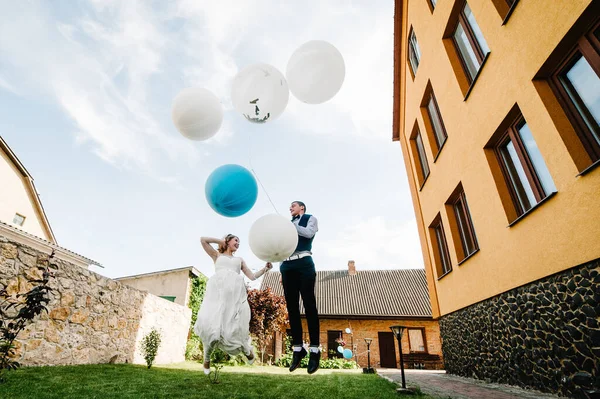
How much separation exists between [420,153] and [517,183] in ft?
17.3

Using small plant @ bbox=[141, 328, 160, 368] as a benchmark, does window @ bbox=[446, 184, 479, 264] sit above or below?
above

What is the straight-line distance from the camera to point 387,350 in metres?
17.6

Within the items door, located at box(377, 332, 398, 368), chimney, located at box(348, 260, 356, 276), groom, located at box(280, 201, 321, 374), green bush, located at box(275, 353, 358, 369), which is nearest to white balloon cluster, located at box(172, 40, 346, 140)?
groom, located at box(280, 201, 321, 374)

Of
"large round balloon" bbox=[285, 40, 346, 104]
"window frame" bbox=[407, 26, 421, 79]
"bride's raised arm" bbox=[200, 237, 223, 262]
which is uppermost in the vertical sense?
"window frame" bbox=[407, 26, 421, 79]

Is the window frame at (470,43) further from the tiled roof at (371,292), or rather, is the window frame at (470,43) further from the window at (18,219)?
the window at (18,219)

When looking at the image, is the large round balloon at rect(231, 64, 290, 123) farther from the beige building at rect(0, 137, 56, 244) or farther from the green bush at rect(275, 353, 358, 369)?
the beige building at rect(0, 137, 56, 244)

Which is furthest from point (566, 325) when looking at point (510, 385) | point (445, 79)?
point (445, 79)

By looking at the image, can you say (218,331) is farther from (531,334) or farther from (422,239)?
(422,239)

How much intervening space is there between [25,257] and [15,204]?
510 inches

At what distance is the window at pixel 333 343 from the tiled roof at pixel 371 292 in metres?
1.04

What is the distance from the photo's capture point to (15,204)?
48.2 ft

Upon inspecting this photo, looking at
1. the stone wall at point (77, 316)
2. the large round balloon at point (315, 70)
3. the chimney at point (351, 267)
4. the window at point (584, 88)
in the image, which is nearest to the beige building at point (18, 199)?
the stone wall at point (77, 316)

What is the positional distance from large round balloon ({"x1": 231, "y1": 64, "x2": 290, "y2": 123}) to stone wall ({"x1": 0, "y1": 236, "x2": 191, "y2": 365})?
12.2ft

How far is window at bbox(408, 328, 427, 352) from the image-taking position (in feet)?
57.0
